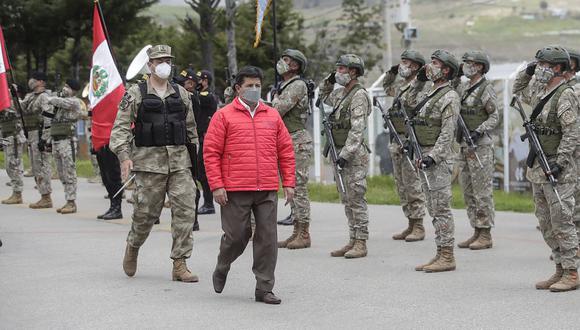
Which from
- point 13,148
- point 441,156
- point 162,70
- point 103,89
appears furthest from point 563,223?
point 13,148

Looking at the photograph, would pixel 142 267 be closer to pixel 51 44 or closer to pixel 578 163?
pixel 578 163

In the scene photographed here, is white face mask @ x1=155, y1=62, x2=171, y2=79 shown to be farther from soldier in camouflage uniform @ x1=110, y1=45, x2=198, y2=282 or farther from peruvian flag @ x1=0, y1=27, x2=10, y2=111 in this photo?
peruvian flag @ x1=0, y1=27, x2=10, y2=111

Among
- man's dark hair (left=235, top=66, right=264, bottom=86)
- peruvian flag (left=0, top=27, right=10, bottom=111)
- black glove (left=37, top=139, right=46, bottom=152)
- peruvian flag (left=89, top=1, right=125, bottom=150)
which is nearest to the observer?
man's dark hair (left=235, top=66, right=264, bottom=86)

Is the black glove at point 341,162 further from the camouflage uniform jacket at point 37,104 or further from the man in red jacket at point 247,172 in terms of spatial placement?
the camouflage uniform jacket at point 37,104

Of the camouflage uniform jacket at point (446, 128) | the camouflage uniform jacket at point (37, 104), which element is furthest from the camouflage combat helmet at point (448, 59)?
the camouflage uniform jacket at point (37, 104)

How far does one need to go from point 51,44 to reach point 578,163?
88.0 ft

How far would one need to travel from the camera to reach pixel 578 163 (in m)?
9.38

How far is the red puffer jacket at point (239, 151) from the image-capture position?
7.94 m

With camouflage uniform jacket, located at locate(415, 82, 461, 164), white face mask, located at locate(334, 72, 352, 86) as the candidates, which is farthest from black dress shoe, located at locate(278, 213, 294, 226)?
camouflage uniform jacket, located at locate(415, 82, 461, 164)

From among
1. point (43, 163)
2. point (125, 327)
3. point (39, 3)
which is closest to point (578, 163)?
point (125, 327)

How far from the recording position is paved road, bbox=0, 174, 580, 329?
7395 mm

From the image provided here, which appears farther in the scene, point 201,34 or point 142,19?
point 142,19

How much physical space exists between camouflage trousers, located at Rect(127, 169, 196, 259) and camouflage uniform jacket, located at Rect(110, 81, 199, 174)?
0.26 ft

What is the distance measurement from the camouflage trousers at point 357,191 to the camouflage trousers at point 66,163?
5756mm
